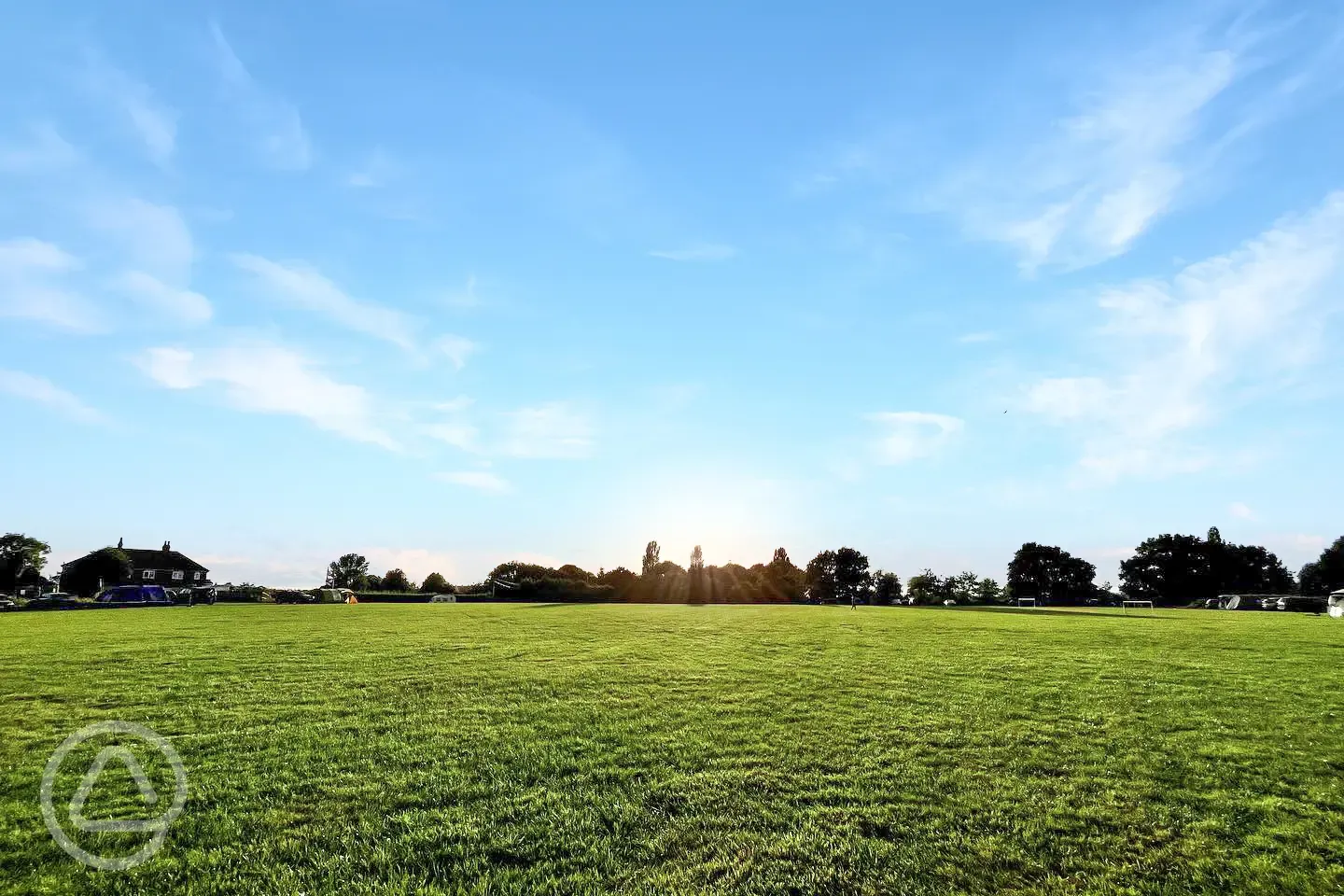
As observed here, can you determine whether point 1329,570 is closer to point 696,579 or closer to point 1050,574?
point 1050,574

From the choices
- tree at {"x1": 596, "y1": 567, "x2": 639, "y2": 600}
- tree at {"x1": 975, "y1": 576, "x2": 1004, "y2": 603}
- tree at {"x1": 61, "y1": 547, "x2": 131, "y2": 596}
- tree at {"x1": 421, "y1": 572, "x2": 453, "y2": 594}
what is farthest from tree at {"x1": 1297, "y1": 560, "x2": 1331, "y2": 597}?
tree at {"x1": 61, "y1": 547, "x2": 131, "y2": 596}

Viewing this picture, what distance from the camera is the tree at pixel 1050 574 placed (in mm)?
→ 156500

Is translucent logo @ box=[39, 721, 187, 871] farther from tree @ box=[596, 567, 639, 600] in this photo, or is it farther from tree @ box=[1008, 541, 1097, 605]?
tree @ box=[1008, 541, 1097, 605]

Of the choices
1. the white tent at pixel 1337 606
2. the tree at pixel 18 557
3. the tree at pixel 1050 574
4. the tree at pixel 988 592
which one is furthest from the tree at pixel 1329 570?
the tree at pixel 18 557

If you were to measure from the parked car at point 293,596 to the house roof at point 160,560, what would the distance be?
191ft

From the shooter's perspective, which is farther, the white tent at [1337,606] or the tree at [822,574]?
the tree at [822,574]

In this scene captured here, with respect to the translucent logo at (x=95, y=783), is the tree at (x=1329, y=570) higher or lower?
higher

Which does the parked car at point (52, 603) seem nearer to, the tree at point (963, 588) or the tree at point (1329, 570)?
the tree at point (963, 588)

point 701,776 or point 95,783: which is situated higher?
point 701,776

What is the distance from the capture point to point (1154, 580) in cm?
15112

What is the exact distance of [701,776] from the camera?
29.6 ft

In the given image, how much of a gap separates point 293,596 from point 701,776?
81.3 metres

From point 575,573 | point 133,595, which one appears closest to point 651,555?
point 575,573

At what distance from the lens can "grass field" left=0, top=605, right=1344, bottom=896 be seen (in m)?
6.61
